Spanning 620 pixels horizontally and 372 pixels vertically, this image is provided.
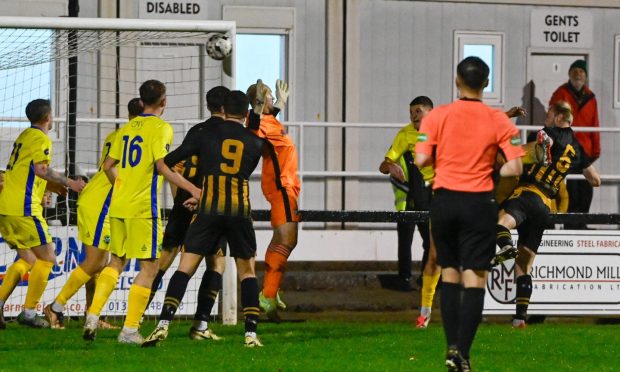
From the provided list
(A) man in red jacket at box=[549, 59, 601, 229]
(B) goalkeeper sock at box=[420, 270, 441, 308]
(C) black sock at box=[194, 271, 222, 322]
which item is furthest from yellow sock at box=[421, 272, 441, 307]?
(A) man in red jacket at box=[549, 59, 601, 229]

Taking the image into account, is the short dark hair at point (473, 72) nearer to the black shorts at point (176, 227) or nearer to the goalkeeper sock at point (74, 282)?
the black shorts at point (176, 227)

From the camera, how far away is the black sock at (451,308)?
880cm

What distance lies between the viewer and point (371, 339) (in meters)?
11.7

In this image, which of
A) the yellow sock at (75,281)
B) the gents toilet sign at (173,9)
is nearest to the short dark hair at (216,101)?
the yellow sock at (75,281)

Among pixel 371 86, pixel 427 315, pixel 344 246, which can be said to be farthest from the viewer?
pixel 371 86

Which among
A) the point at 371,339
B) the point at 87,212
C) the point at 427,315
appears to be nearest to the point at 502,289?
the point at 427,315

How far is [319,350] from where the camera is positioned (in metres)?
10.7

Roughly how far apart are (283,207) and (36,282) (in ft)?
7.76

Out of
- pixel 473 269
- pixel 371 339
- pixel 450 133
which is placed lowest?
pixel 371 339

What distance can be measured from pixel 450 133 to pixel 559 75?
12.5 metres

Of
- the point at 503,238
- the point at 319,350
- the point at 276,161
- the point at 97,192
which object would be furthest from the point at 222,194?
the point at 503,238

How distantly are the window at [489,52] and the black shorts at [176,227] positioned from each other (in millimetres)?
9350

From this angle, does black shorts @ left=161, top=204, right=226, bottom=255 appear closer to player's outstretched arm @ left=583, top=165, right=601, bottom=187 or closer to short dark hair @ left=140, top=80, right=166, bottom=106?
short dark hair @ left=140, top=80, right=166, bottom=106

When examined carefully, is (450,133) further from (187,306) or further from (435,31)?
(435,31)
